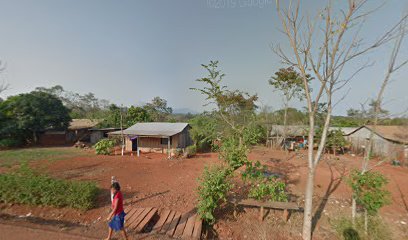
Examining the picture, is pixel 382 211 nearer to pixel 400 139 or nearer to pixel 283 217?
pixel 283 217

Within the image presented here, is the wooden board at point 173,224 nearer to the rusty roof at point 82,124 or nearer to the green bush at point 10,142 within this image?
the green bush at point 10,142

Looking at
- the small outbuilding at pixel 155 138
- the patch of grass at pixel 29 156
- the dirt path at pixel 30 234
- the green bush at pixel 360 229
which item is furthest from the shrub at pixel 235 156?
the patch of grass at pixel 29 156

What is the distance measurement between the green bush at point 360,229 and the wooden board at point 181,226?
177 inches

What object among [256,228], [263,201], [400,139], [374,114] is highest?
[374,114]

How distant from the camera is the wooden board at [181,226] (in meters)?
4.78

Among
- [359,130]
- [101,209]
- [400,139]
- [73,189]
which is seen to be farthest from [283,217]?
[359,130]

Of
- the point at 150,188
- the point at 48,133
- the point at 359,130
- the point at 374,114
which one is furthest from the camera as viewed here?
the point at 48,133

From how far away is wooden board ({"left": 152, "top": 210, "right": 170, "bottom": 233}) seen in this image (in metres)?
5.01

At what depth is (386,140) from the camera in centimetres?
1497

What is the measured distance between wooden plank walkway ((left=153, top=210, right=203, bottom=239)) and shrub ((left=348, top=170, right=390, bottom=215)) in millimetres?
4422

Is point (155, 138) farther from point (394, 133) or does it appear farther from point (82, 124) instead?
point (394, 133)

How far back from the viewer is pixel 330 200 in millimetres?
6973

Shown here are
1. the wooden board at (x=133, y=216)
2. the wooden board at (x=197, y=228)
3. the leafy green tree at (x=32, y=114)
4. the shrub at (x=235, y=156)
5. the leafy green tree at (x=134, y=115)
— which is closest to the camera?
the wooden board at (x=197, y=228)

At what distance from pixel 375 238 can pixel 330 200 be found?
6.83ft
